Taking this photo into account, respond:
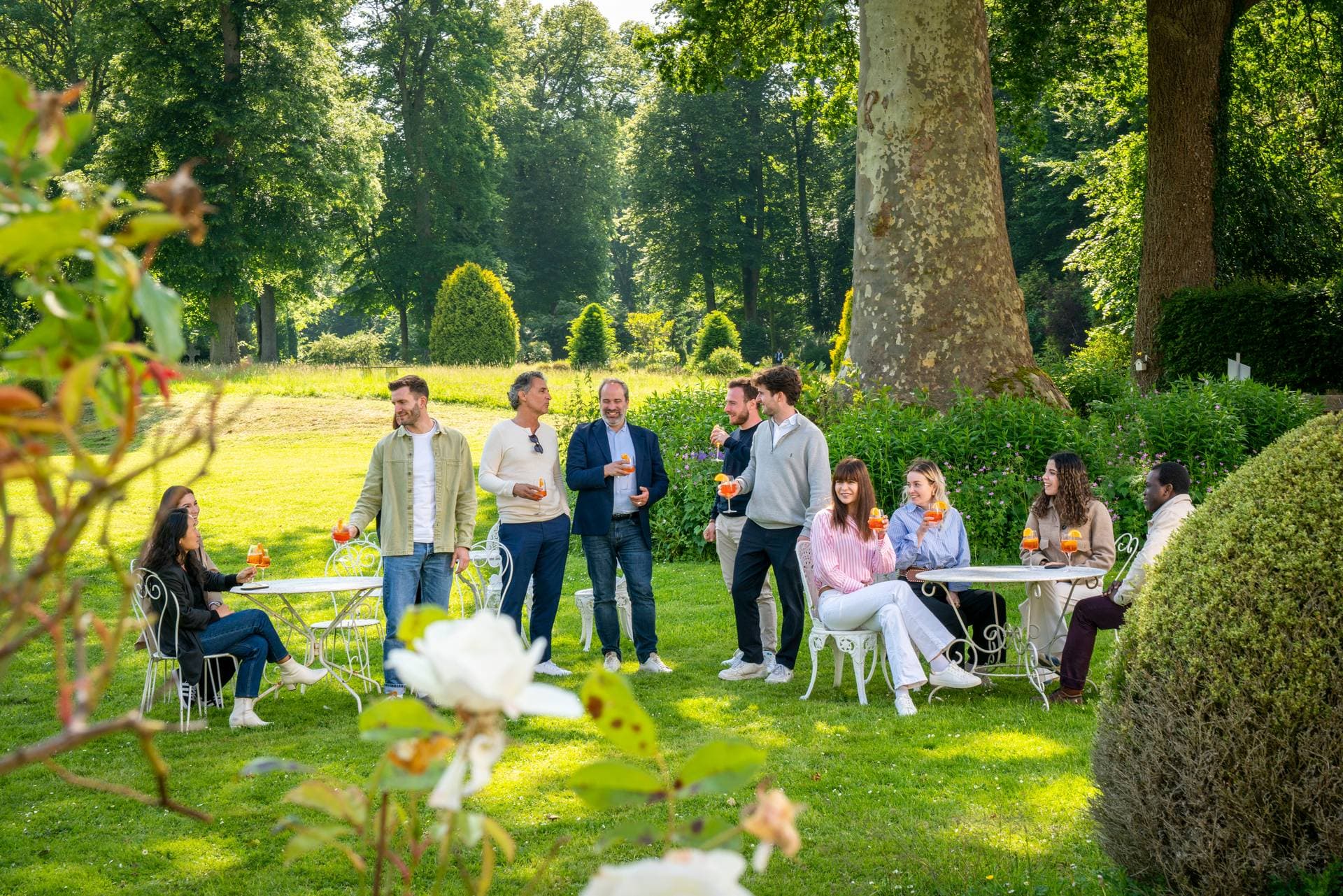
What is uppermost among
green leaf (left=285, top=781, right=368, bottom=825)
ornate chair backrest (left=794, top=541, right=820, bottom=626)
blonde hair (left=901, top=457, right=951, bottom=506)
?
green leaf (left=285, top=781, right=368, bottom=825)

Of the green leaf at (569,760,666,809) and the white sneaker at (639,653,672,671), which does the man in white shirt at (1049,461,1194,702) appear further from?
the green leaf at (569,760,666,809)

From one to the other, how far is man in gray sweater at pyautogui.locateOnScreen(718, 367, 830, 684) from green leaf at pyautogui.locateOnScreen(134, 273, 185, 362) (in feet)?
21.6

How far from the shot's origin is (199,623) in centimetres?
682

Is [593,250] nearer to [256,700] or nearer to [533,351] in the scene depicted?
[533,351]

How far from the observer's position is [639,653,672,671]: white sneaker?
793 cm

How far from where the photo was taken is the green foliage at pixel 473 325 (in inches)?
1250

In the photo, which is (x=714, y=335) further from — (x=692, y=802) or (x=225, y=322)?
(x=692, y=802)

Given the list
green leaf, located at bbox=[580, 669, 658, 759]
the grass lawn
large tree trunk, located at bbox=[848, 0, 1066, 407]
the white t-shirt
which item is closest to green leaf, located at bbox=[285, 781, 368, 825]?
green leaf, located at bbox=[580, 669, 658, 759]

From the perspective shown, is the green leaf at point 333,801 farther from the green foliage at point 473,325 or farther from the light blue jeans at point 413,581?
the green foliage at point 473,325

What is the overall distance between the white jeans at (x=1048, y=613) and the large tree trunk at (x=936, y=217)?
4735 mm

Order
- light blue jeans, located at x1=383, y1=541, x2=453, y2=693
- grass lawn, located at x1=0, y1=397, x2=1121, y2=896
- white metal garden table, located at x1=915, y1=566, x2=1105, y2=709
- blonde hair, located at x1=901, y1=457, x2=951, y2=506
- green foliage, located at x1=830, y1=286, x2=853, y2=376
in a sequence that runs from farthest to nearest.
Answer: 1. green foliage, located at x1=830, y1=286, x2=853, y2=376
2. blonde hair, located at x1=901, y1=457, x2=951, y2=506
3. light blue jeans, located at x1=383, y1=541, x2=453, y2=693
4. white metal garden table, located at x1=915, y1=566, x2=1105, y2=709
5. grass lawn, located at x1=0, y1=397, x2=1121, y2=896

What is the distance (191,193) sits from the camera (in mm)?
882

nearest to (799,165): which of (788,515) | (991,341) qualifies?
(991,341)

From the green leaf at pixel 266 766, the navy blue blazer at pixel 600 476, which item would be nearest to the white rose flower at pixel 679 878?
the green leaf at pixel 266 766
